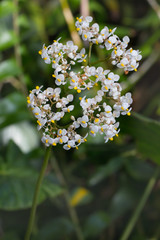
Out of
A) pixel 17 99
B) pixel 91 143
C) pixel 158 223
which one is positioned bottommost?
pixel 158 223

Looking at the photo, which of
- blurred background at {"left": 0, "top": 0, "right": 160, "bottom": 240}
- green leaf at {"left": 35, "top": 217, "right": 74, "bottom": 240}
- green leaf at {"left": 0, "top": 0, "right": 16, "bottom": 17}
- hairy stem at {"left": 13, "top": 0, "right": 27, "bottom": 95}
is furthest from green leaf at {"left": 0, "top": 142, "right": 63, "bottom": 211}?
green leaf at {"left": 0, "top": 0, "right": 16, "bottom": 17}

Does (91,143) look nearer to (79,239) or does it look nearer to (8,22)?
(79,239)

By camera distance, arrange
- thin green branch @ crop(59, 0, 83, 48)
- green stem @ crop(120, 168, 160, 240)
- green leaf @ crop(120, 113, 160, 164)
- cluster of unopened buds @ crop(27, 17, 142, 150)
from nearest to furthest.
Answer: cluster of unopened buds @ crop(27, 17, 142, 150) < green leaf @ crop(120, 113, 160, 164) < green stem @ crop(120, 168, 160, 240) < thin green branch @ crop(59, 0, 83, 48)

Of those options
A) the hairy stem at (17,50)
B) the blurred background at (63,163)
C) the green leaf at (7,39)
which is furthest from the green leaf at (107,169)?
the green leaf at (7,39)

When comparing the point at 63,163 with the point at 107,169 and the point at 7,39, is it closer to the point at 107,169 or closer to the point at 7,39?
the point at 107,169

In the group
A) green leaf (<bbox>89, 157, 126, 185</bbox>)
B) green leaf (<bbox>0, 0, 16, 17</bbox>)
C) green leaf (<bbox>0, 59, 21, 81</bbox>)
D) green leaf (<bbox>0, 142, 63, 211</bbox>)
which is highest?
green leaf (<bbox>0, 0, 16, 17</bbox>)

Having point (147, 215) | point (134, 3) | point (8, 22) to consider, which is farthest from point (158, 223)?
point (134, 3)

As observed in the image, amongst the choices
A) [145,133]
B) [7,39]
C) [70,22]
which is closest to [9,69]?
[7,39]

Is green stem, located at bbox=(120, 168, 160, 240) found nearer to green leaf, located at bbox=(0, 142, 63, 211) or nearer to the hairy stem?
green leaf, located at bbox=(0, 142, 63, 211)

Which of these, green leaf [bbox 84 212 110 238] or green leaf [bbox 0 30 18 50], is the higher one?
green leaf [bbox 0 30 18 50]
